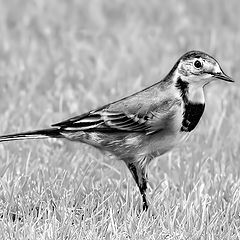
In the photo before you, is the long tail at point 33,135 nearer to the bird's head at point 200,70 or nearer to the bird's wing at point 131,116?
the bird's wing at point 131,116

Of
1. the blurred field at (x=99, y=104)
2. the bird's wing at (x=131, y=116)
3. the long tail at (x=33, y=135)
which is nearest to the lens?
the blurred field at (x=99, y=104)

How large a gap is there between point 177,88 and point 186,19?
5.86 m

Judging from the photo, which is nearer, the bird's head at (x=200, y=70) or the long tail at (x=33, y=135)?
the bird's head at (x=200, y=70)

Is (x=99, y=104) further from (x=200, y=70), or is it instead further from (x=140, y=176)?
(x=200, y=70)

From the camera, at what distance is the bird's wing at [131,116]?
5.77 metres

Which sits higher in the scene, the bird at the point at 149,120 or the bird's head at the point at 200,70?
the bird's head at the point at 200,70

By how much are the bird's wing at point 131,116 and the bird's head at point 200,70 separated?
204 millimetres

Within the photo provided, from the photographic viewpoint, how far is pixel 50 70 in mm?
9266

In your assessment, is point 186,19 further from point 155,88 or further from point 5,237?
point 5,237

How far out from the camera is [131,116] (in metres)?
5.86

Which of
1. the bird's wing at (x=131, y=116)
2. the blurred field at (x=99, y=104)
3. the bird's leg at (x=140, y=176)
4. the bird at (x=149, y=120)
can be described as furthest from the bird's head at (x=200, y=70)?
the blurred field at (x=99, y=104)

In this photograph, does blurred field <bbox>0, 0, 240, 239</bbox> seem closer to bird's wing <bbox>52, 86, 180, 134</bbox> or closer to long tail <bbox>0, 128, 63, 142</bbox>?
long tail <bbox>0, 128, 63, 142</bbox>

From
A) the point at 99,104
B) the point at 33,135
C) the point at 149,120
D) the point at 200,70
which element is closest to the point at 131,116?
the point at 149,120

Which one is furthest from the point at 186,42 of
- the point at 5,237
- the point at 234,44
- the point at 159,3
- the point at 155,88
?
the point at 5,237
